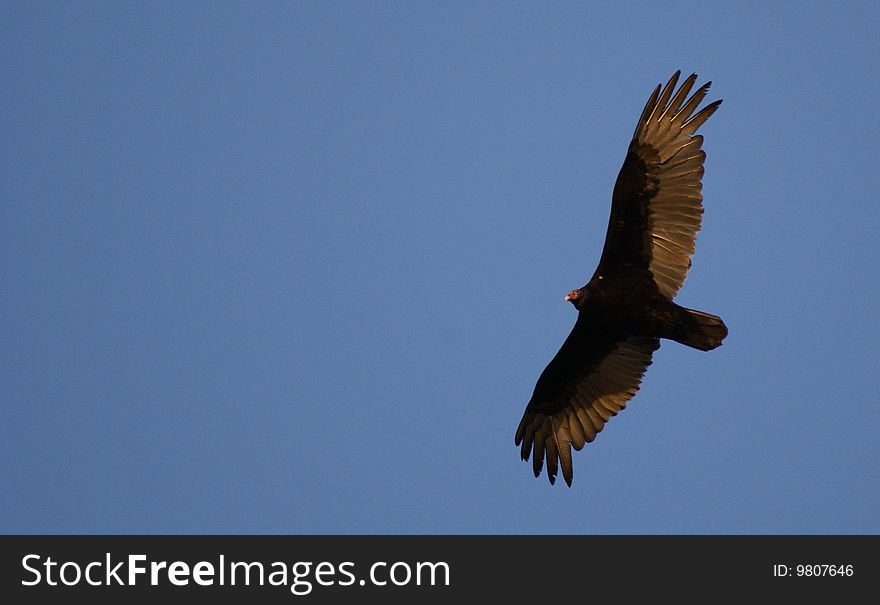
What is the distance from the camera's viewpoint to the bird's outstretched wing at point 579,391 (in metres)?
15.6

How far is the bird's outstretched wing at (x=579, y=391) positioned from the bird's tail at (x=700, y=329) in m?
0.96

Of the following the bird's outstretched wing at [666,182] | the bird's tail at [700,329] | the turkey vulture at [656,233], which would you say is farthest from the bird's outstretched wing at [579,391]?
the bird's outstretched wing at [666,182]

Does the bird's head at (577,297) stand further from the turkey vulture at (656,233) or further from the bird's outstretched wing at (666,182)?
the bird's outstretched wing at (666,182)

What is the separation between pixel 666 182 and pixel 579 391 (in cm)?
295

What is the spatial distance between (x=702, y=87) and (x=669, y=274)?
2.18 meters

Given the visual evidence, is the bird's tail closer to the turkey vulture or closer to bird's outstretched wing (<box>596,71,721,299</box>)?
the turkey vulture

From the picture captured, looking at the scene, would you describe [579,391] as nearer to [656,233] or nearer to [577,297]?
[577,297]

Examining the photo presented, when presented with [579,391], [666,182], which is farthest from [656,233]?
[579,391]

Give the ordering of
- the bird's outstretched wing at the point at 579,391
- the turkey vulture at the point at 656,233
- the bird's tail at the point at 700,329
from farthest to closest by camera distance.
→ 1. the bird's outstretched wing at the point at 579,391
2. the turkey vulture at the point at 656,233
3. the bird's tail at the point at 700,329

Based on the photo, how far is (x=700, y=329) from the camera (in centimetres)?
1441

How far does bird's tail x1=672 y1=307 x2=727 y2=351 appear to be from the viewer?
1434 centimetres

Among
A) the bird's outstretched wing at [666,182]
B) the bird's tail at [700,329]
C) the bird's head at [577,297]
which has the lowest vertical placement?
the bird's tail at [700,329]
